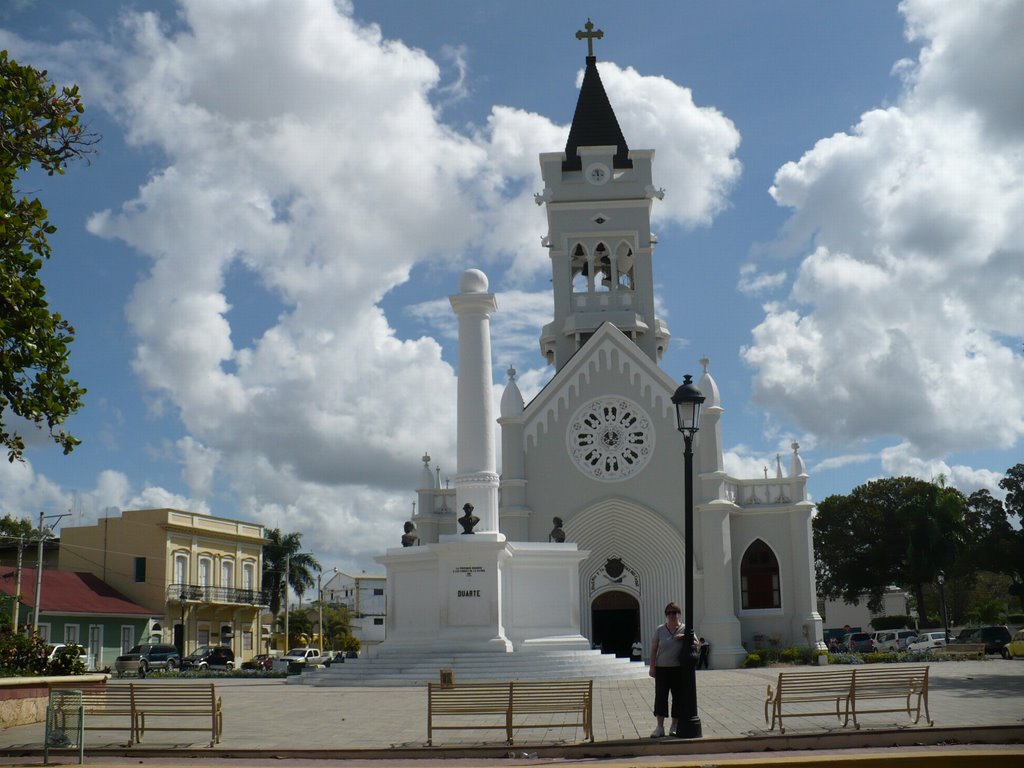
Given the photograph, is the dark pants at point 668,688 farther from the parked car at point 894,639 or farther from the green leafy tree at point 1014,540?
the green leafy tree at point 1014,540

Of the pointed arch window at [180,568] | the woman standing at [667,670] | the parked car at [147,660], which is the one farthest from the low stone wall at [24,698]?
the pointed arch window at [180,568]

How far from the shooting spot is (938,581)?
222ft

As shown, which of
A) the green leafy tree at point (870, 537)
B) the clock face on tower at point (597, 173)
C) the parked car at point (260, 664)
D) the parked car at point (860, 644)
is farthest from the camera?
the green leafy tree at point (870, 537)

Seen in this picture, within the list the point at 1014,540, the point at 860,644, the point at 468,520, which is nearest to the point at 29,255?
the point at 468,520

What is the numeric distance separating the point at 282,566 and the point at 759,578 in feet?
153

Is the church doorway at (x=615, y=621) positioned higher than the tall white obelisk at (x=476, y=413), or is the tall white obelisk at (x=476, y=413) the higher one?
the tall white obelisk at (x=476, y=413)

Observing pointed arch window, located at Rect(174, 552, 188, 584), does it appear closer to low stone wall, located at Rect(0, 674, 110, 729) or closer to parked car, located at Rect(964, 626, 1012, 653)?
low stone wall, located at Rect(0, 674, 110, 729)

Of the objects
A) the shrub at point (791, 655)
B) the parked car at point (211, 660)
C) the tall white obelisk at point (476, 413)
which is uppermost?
the tall white obelisk at point (476, 413)

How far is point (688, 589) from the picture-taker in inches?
600

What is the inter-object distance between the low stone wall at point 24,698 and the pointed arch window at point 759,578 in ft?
99.3

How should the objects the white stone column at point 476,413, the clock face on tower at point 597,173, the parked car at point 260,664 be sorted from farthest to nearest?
the clock face on tower at point 597,173 < the parked car at point 260,664 < the white stone column at point 476,413

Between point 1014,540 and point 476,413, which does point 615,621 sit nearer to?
point 476,413

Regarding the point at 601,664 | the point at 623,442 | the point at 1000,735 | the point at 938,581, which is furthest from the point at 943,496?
the point at 1000,735

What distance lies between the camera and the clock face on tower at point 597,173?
5212 centimetres
